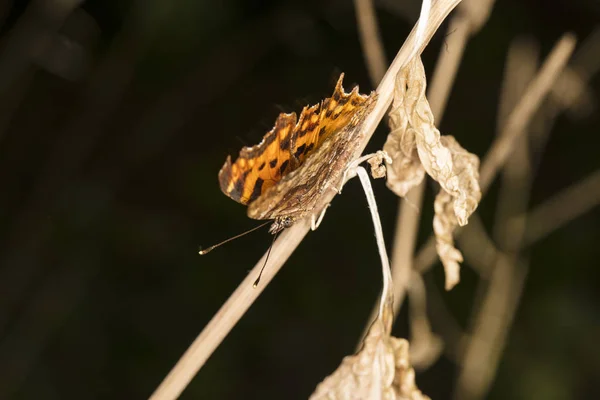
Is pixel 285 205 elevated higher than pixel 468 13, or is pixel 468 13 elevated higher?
pixel 468 13

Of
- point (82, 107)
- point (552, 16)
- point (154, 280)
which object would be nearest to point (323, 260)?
point (154, 280)

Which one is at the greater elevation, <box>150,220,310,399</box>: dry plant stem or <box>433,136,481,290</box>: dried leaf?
<box>433,136,481,290</box>: dried leaf

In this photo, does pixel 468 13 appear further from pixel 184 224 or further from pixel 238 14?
pixel 184 224

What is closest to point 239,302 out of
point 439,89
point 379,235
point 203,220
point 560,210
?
point 379,235

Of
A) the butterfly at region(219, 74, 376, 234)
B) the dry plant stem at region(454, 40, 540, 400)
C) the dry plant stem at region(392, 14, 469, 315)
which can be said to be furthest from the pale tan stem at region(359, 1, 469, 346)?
the dry plant stem at region(454, 40, 540, 400)

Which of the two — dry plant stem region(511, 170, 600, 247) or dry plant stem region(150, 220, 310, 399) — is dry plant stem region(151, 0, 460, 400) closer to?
dry plant stem region(150, 220, 310, 399)

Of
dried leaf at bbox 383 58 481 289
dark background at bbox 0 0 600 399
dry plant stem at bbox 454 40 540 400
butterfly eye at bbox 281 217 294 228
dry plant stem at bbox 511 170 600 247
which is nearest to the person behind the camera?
dried leaf at bbox 383 58 481 289

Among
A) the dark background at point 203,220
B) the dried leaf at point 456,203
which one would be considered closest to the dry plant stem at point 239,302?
the dried leaf at point 456,203

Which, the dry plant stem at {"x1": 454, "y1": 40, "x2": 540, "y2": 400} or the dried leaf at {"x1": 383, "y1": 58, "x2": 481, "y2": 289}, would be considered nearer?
the dried leaf at {"x1": 383, "y1": 58, "x2": 481, "y2": 289}

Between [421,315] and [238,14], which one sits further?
[238,14]
